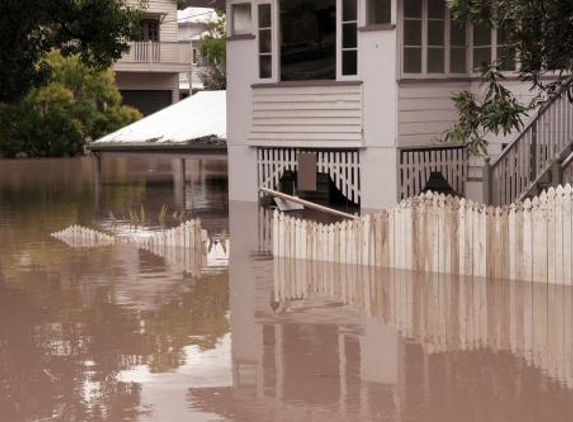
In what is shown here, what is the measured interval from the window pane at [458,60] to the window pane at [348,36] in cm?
205

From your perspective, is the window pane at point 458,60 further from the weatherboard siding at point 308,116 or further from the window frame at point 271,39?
the window frame at point 271,39

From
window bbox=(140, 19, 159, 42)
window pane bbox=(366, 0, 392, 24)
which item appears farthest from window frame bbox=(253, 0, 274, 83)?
window bbox=(140, 19, 159, 42)

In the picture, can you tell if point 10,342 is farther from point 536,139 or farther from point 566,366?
point 536,139

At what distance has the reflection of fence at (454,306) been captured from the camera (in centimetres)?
1188

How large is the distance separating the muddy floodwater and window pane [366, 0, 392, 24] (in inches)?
240

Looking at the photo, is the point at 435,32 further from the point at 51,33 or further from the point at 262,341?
the point at 262,341

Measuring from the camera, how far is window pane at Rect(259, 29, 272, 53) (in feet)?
82.7

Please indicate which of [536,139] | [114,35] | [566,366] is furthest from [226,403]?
[114,35]

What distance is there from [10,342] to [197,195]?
17.7 m

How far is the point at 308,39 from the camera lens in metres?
24.9

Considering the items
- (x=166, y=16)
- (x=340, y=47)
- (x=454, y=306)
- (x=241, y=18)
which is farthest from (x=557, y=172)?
(x=166, y=16)

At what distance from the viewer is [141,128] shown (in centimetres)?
2941

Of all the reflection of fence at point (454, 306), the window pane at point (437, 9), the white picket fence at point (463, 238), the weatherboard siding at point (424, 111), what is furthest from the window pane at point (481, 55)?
the reflection of fence at point (454, 306)

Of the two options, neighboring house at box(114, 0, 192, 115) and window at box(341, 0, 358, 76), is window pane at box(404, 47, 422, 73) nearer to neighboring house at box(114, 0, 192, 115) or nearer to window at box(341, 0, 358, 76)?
window at box(341, 0, 358, 76)
